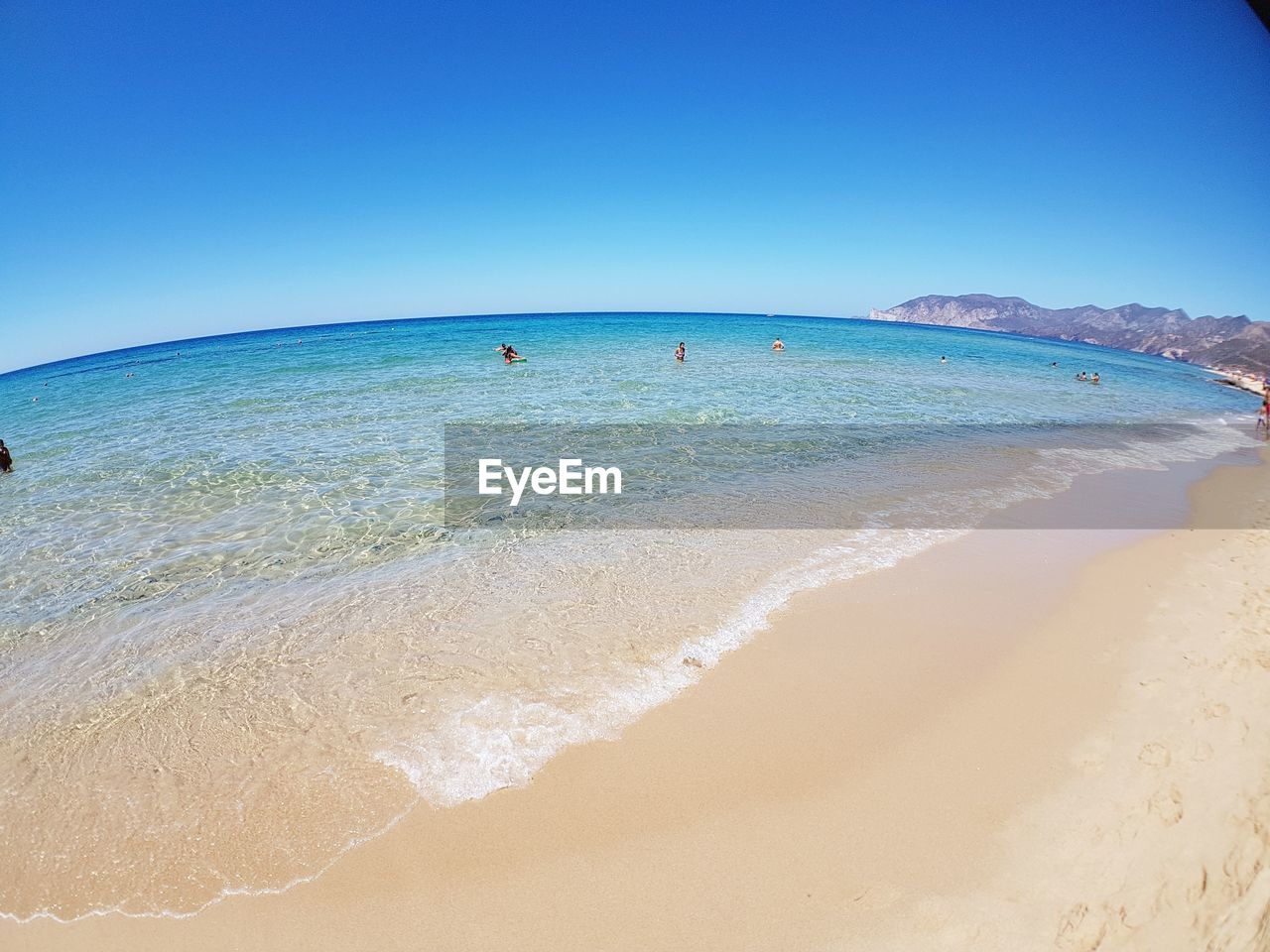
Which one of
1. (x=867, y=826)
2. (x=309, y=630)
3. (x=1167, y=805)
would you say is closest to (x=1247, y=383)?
(x=1167, y=805)

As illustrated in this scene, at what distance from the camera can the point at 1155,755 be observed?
395 cm

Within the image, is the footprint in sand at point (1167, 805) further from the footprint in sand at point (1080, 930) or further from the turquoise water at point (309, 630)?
the turquoise water at point (309, 630)

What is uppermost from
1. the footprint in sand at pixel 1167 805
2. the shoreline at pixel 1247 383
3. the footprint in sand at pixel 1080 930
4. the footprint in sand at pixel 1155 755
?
the shoreline at pixel 1247 383

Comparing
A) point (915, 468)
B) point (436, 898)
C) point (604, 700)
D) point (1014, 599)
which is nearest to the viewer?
point (436, 898)

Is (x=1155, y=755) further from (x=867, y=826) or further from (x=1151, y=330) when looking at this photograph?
(x=1151, y=330)

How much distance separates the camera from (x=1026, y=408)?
22297mm

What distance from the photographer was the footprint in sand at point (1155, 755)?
12.7 ft

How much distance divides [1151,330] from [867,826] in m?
184

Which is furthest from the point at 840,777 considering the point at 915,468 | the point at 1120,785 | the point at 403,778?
the point at 915,468

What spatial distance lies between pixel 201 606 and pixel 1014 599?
9.69m

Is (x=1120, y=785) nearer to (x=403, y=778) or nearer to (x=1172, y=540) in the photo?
(x=403, y=778)

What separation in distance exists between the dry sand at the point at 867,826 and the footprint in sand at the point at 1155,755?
2cm

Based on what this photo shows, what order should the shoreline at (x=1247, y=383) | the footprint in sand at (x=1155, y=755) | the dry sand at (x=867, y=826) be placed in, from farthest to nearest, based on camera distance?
the shoreline at (x=1247, y=383) → the footprint in sand at (x=1155, y=755) → the dry sand at (x=867, y=826)

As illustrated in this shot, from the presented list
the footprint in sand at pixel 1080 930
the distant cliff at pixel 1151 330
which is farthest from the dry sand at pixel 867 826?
the distant cliff at pixel 1151 330
